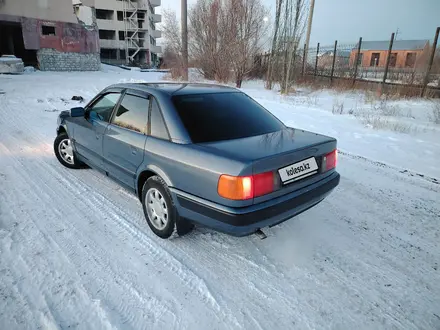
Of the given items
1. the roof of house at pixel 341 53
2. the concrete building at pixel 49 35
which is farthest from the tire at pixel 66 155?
the concrete building at pixel 49 35

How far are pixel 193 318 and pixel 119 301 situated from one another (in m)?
0.57

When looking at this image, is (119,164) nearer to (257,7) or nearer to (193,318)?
(193,318)

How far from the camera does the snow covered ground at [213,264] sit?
6.64 ft

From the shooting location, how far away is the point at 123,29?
47750 mm

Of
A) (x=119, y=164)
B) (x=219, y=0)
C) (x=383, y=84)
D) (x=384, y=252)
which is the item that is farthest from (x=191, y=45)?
(x=384, y=252)

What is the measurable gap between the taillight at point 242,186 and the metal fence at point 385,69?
1137cm

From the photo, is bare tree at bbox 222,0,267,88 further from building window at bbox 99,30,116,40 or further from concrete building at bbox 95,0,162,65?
building window at bbox 99,30,116,40

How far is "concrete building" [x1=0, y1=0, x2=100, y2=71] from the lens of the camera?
23.3 m

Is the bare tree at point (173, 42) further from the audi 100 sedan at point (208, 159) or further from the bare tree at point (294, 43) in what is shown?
the audi 100 sedan at point (208, 159)

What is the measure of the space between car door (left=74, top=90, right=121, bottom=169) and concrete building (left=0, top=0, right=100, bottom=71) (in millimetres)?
25778

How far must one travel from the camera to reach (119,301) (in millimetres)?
2117

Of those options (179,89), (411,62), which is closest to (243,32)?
(411,62)

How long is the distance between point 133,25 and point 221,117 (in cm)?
5295

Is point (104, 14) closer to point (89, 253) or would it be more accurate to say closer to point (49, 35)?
point (49, 35)
